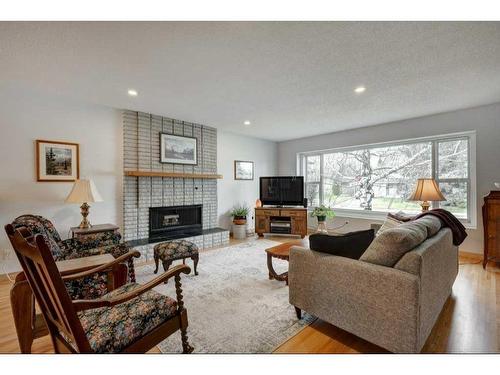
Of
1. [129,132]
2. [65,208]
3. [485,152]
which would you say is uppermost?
[129,132]

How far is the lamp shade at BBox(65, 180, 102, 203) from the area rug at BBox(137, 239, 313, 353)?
1.18m

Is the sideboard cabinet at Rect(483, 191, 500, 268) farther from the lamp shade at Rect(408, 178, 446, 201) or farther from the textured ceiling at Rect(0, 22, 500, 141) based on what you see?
the textured ceiling at Rect(0, 22, 500, 141)

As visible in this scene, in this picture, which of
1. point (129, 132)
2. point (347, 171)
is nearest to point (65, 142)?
point (129, 132)

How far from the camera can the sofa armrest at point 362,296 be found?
1.36m

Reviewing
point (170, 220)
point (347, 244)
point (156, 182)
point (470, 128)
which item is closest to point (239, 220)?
point (170, 220)

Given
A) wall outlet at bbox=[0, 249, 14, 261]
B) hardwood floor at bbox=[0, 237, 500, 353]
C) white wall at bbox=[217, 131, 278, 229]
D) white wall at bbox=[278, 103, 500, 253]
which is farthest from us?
white wall at bbox=[217, 131, 278, 229]

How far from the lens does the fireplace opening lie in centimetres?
411

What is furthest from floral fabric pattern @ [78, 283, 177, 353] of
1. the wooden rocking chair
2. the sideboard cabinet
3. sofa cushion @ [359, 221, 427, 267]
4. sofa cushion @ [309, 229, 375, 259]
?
the sideboard cabinet

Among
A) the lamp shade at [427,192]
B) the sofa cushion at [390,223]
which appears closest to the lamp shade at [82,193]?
the sofa cushion at [390,223]

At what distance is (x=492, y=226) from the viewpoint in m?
3.08

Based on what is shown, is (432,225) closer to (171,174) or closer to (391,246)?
(391,246)

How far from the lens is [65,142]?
334 centimetres
